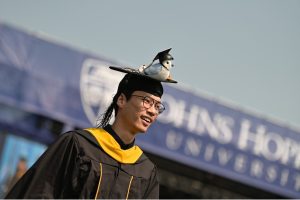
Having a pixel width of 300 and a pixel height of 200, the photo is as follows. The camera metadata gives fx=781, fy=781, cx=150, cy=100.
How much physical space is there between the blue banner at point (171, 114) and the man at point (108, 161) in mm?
8350

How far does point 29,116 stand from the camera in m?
13.4

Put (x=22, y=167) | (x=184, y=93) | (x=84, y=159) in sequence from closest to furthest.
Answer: (x=84, y=159), (x=22, y=167), (x=184, y=93)

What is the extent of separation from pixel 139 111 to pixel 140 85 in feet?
0.61

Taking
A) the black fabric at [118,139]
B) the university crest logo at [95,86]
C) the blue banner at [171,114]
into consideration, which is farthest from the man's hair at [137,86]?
the university crest logo at [95,86]

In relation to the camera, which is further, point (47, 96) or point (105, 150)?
point (47, 96)

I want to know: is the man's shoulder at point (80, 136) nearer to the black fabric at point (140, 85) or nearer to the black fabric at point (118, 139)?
the black fabric at point (118, 139)

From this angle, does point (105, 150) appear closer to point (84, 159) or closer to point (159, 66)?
point (84, 159)

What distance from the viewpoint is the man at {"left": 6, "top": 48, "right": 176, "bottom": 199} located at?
414cm

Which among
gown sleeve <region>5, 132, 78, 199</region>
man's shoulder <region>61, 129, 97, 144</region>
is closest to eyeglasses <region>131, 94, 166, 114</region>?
man's shoulder <region>61, 129, 97, 144</region>

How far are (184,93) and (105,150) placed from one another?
10882 millimetres

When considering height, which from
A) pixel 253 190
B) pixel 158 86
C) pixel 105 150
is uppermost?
pixel 158 86

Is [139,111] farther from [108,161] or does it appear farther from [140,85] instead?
[108,161]

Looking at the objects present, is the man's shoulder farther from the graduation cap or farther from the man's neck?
the graduation cap

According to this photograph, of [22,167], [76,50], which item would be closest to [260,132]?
[76,50]
